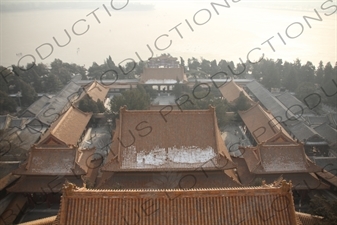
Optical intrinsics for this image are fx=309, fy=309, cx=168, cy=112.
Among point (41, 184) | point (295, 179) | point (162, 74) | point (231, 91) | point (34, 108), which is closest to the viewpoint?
point (41, 184)

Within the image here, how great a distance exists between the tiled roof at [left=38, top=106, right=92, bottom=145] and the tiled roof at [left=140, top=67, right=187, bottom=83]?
12.3 metres

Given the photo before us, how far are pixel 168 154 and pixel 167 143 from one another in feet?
1.82

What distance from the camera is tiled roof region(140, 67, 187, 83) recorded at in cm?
3234

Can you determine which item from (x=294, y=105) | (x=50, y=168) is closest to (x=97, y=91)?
(x=50, y=168)

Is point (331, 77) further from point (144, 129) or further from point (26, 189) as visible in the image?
point (26, 189)

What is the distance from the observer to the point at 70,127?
18500 millimetres

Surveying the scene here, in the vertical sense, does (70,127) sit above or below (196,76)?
below

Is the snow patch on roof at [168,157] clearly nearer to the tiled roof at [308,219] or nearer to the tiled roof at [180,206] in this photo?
the tiled roof at [308,219]

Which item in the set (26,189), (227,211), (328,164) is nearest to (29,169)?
(26,189)

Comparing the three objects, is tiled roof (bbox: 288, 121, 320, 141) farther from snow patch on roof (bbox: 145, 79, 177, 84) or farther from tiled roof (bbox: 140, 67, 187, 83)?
tiled roof (bbox: 140, 67, 187, 83)

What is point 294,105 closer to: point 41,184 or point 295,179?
point 295,179

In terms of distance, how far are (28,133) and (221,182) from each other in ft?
47.2

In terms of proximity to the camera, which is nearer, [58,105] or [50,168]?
[50,168]

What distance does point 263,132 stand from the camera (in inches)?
709
